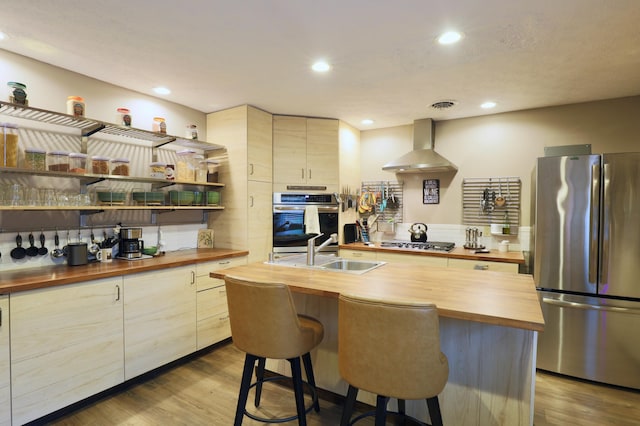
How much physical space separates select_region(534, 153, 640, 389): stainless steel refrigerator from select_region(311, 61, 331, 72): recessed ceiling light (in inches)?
78.9

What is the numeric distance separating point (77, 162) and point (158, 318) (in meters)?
1.32

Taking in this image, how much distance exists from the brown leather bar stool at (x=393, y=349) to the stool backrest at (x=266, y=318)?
33 centimetres

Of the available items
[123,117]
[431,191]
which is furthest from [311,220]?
[123,117]

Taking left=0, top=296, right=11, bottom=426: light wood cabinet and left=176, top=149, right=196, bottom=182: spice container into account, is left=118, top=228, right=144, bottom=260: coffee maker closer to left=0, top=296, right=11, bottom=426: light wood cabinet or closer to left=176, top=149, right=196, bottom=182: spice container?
left=176, top=149, right=196, bottom=182: spice container

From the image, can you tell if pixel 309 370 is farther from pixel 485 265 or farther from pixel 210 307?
pixel 485 265

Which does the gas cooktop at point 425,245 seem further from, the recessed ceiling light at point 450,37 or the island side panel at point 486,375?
the recessed ceiling light at point 450,37

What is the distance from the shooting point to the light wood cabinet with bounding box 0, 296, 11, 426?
181 cm

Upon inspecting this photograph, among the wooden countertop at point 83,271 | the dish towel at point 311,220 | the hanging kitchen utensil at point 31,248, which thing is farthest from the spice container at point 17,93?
the dish towel at point 311,220

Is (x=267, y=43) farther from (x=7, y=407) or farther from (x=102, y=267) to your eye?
(x=7, y=407)

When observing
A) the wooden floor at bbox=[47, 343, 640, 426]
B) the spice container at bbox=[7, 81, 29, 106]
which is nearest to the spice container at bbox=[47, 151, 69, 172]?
the spice container at bbox=[7, 81, 29, 106]

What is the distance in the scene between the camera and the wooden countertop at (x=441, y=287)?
1.36 meters

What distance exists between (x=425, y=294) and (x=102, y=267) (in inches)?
Result: 87.9

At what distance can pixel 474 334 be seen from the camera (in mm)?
1766

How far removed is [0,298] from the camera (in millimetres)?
1808
